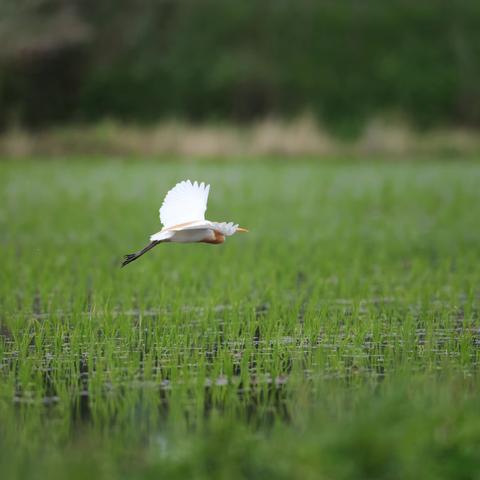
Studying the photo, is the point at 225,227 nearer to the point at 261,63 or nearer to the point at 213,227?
the point at 213,227

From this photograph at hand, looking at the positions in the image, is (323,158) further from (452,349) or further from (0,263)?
(452,349)

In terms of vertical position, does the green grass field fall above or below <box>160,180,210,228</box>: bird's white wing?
below

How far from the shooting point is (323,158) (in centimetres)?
2383

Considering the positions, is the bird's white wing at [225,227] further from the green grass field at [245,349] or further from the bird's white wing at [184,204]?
the green grass field at [245,349]

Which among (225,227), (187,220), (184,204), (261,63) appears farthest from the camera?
(261,63)

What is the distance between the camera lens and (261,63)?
3312 centimetres

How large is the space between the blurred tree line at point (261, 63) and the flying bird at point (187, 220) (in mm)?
25447

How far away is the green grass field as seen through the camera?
3.54 meters

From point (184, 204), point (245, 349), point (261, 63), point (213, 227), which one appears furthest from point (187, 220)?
point (261, 63)

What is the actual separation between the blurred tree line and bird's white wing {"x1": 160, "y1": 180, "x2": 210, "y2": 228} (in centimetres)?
2543

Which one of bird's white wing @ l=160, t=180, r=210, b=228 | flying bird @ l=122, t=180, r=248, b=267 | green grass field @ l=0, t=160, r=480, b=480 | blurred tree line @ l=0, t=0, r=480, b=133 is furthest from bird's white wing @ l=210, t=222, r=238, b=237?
blurred tree line @ l=0, t=0, r=480, b=133

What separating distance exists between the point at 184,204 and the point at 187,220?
0.19 meters

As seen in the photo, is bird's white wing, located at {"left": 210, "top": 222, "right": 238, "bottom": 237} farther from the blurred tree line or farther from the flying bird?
the blurred tree line

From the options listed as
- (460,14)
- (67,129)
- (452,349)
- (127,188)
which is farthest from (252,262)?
(460,14)
